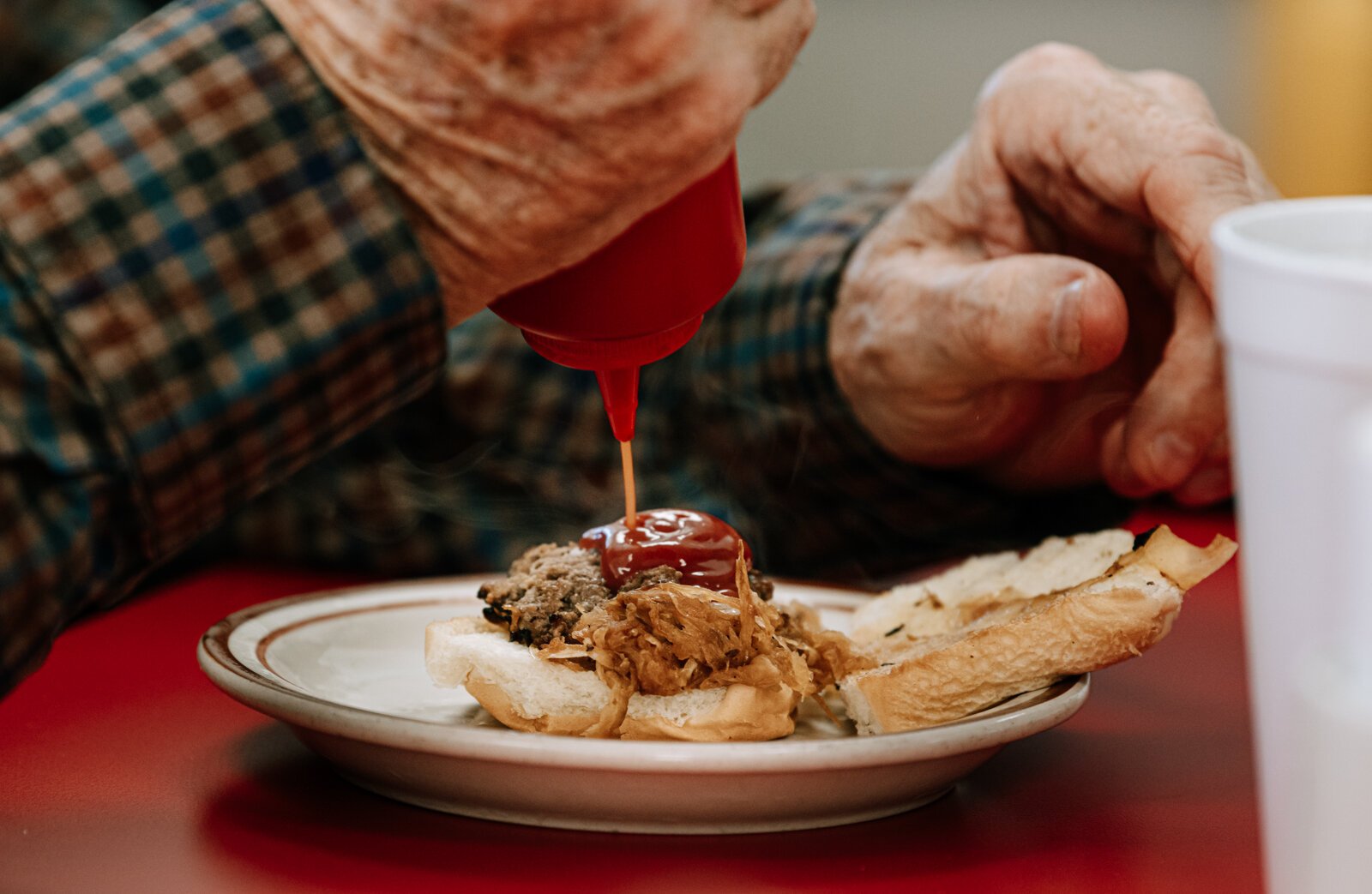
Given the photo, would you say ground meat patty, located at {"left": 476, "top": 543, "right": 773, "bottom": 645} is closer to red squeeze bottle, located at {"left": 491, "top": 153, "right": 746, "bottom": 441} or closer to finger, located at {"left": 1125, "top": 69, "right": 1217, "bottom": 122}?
red squeeze bottle, located at {"left": 491, "top": 153, "right": 746, "bottom": 441}

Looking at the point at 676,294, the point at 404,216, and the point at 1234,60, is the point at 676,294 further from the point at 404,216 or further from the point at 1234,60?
the point at 1234,60

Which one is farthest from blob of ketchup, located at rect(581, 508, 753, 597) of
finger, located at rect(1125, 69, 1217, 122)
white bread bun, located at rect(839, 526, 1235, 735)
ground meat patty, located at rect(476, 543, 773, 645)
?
finger, located at rect(1125, 69, 1217, 122)

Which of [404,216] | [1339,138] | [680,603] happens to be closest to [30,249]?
[404,216]

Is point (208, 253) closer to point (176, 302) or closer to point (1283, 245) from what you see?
point (176, 302)

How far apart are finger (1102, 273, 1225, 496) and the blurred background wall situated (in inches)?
88.8

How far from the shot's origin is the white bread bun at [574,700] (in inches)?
31.1

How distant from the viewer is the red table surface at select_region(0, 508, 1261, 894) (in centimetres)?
66

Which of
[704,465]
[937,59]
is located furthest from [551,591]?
[937,59]

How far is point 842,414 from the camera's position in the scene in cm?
153

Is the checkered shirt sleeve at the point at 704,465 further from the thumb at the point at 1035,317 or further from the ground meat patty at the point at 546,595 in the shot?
the ground meat patty at the point at 546,595

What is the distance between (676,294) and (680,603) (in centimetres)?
18

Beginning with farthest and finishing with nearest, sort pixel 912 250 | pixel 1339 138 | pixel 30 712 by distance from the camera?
pixel 1339 138 < pixel 912 250 < pixel 30 712

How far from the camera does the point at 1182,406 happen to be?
1.05 metres

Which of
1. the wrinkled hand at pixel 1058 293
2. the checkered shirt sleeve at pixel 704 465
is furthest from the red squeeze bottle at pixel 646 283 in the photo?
the checkered shirt sleeve at pixel 704 465
